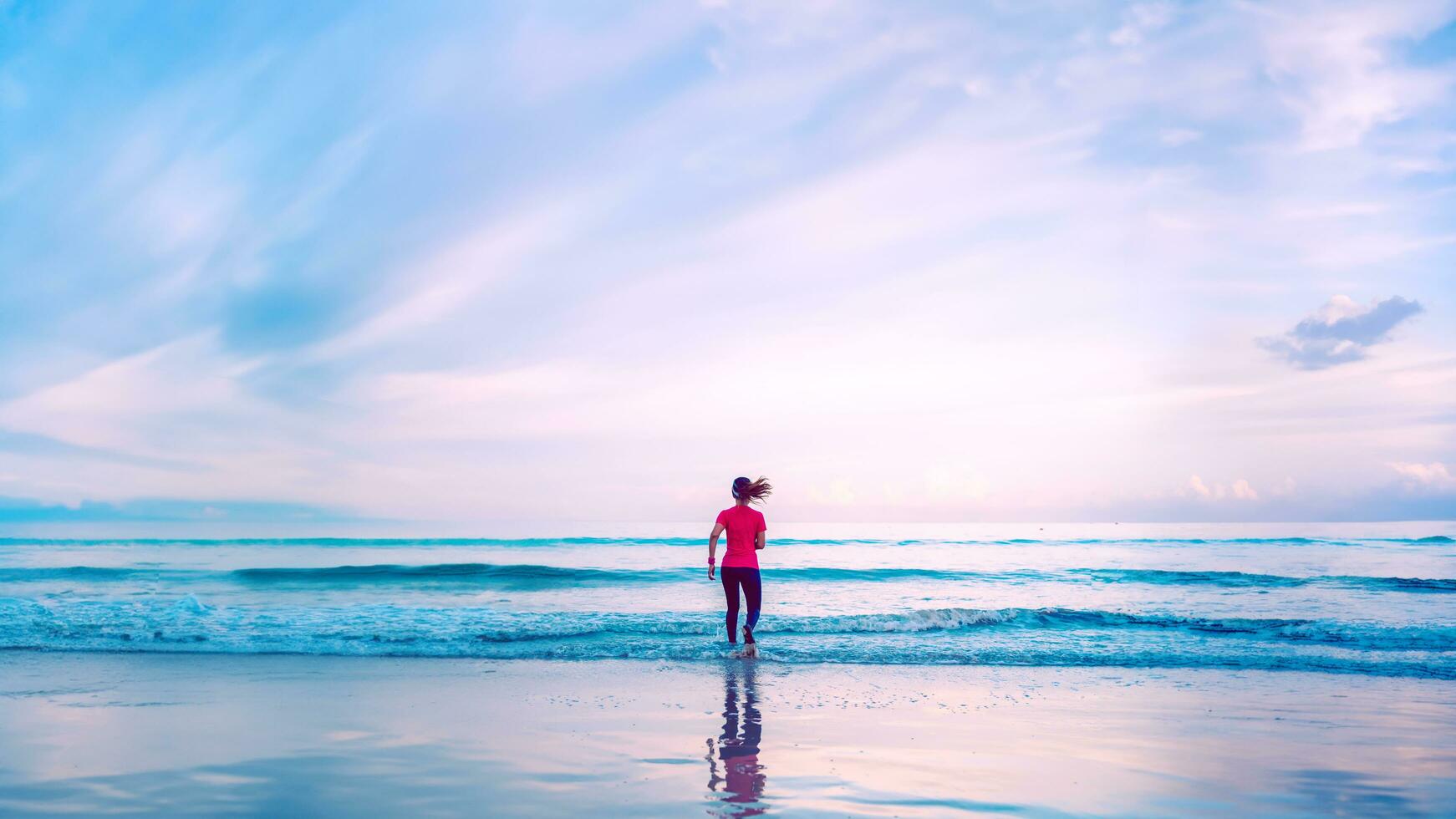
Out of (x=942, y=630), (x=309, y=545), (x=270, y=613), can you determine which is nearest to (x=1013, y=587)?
(x=942, y=630)

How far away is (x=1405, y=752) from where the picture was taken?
18.8 ft

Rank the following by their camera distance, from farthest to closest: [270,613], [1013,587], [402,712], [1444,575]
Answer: [1444,575] → [1013,587] → [270,613] → [402,712]

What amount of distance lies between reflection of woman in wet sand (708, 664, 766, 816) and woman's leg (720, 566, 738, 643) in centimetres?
237

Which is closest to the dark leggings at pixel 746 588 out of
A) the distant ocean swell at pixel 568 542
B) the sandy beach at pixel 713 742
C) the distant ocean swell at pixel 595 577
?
the sandy beach at pixel 713 742

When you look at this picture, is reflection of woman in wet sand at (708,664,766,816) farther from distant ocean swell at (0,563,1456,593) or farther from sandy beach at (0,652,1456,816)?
distant ocean swell at (0,563,1456,593)

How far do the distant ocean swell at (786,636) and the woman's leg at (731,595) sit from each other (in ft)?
1.29

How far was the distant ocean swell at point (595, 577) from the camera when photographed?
74.5 feet

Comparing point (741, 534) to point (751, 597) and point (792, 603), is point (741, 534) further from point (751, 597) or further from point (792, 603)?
point (792, 603)

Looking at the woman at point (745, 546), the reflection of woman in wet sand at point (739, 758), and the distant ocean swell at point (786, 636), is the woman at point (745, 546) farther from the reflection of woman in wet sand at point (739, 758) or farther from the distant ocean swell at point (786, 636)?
the reflection of woman in wet sand at point (739, 758)

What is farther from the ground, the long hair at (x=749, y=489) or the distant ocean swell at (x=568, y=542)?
the long hair at (x=749, y=489)

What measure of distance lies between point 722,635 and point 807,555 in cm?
2190

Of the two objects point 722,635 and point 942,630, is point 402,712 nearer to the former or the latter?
point 722,635

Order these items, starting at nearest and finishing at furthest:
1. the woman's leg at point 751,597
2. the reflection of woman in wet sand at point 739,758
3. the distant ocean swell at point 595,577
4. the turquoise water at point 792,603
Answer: the reflection of woman in wet sand at point 739,758 → the woman's leg at point 751,597 → the turquoise water at point 792,603 → the distant ocean swell at point 595,577

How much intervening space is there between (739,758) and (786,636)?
704cm
